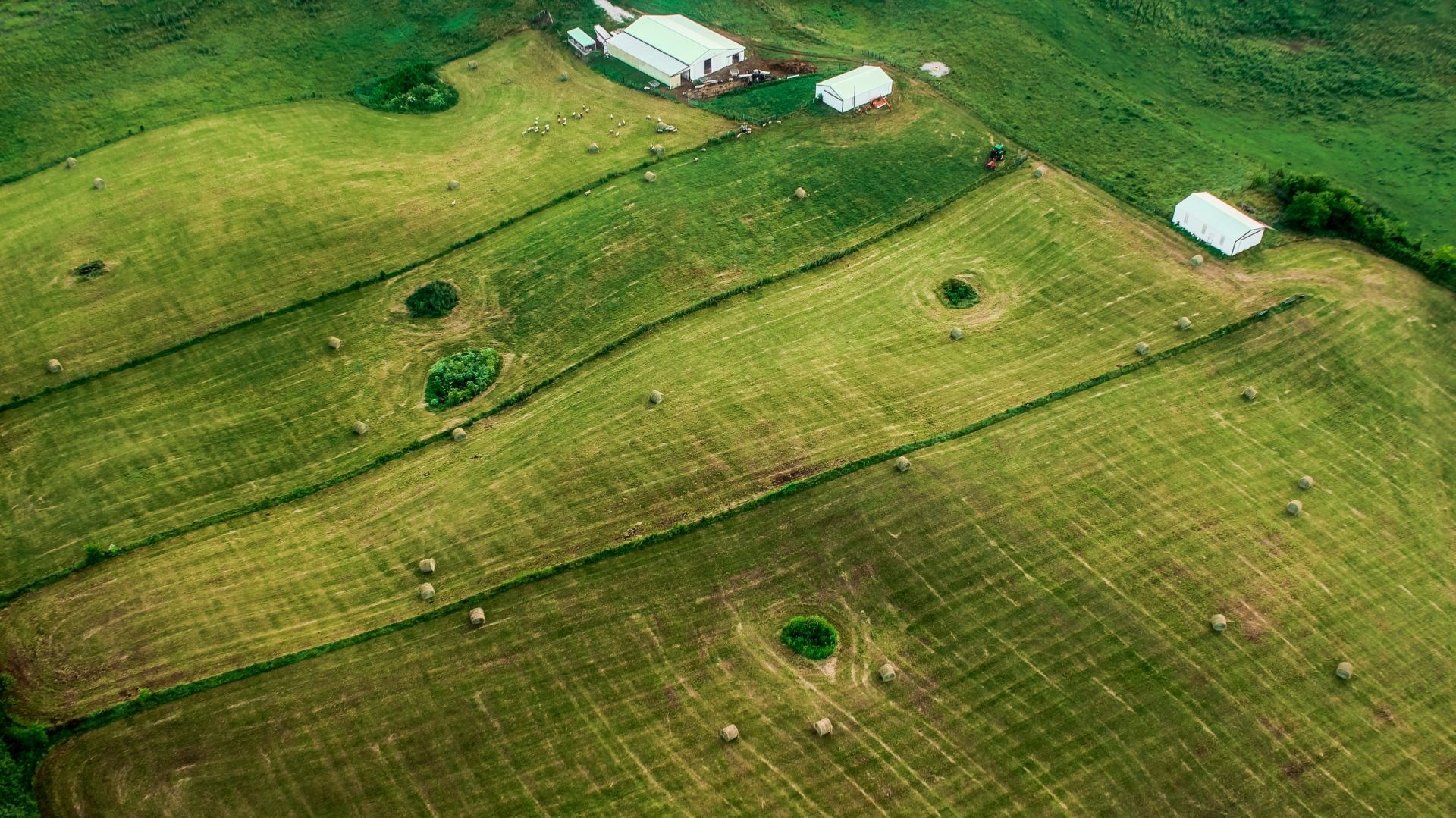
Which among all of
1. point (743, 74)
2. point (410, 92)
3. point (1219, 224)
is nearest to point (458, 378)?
point (410, 92)

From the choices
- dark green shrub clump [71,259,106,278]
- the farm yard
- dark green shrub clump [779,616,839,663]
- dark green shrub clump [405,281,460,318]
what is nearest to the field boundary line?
the farm yard

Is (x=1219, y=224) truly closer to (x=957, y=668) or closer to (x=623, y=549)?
(x=957, y=668)

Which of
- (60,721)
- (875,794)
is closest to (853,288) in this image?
(875,794)

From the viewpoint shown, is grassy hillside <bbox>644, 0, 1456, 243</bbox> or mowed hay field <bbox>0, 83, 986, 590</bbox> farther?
grassy hillside <bbox>644, 0, 1456, 243</bbox>

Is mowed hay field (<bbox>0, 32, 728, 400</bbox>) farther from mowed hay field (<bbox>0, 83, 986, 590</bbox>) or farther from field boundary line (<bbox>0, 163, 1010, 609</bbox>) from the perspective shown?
field boundary line (<bbox>0, 163, 1010, 609</bbox>)

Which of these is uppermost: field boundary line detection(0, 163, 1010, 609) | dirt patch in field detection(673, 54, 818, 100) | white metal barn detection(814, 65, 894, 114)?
white metal barn detection(814, 65, 894, 114)

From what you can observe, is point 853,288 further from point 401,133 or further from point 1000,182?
point 401,133
